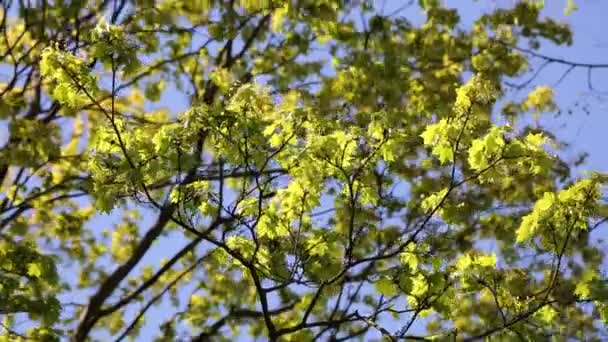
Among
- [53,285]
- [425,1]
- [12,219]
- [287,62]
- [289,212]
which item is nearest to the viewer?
[289,212]

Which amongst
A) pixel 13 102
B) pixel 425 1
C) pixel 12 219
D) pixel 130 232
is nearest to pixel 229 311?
pixel 130 232

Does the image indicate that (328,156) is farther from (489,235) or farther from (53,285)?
(489,235)

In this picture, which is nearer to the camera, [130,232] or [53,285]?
[53,285]

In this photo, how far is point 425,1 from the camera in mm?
9766

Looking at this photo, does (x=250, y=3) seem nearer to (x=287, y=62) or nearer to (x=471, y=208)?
(x=287, y=62)

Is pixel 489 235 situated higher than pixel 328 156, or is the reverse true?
pixel 489 235

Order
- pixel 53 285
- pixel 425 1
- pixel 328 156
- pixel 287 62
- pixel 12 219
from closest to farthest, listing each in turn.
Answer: pixel 328 156, pixel 53 285, pixel 12 219, pixel 425 1, pixel 287 62

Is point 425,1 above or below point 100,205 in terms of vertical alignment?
above

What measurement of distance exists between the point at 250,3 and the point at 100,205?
4.57 metres

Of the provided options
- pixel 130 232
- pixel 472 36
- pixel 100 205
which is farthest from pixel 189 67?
pixel 100 205

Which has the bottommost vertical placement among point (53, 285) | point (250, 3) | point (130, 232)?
point (53, 285)

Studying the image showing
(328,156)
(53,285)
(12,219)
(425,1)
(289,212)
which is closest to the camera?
(328,156)

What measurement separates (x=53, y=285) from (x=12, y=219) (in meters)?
1.55

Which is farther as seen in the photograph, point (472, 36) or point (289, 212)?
point (472, 36)
